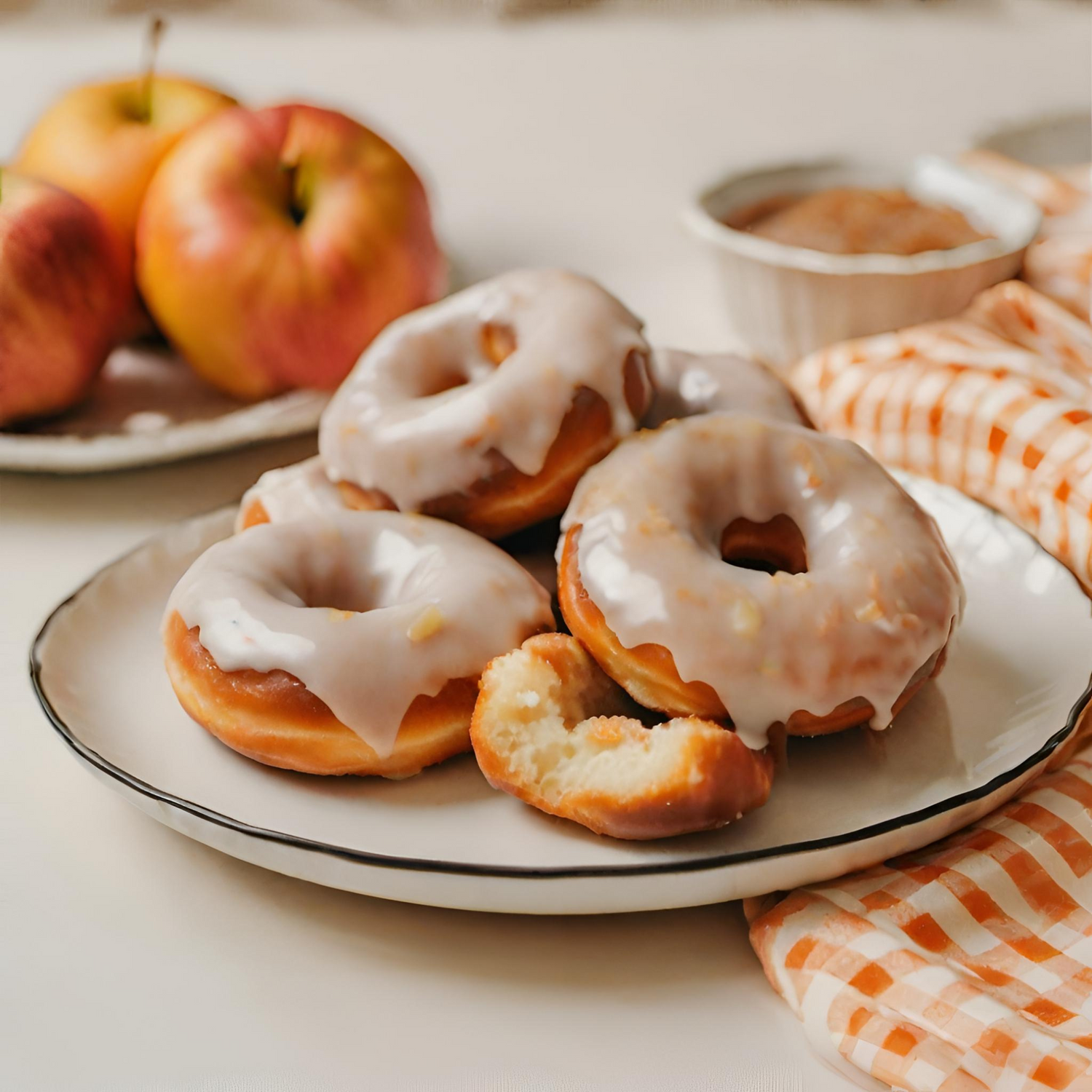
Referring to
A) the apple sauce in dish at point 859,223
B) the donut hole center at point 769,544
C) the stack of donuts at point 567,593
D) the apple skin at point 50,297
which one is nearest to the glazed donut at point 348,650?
the stack of donuts at point 567,593

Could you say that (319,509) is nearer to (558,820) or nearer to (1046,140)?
(558,820)

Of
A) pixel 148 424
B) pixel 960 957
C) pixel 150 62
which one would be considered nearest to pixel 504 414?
pixel 960 957

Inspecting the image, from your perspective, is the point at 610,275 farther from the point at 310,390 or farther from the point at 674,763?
the point at 674,763

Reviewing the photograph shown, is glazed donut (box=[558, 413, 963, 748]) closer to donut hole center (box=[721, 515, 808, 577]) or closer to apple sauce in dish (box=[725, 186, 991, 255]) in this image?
donut hole center (box=[721, 515, 808, 577])

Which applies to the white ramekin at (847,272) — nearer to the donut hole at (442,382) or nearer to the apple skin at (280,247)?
the apple skin at (280,247)

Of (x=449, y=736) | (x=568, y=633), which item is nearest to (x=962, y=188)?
(x=568, y=633)

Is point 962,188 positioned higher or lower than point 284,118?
lower
